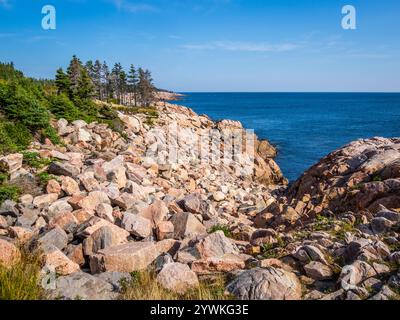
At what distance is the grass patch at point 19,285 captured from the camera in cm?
606

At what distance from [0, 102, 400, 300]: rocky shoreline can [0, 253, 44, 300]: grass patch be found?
0.43 metres

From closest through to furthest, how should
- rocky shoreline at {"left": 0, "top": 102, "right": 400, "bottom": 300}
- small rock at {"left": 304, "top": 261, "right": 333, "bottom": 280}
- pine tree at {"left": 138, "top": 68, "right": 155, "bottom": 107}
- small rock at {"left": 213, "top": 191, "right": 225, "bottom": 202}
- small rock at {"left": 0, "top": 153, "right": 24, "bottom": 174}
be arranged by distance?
1. rocky shoreline at {"left": 0, "top": 102, "right": 400, "bottom": 300}
2. small rock at {"left": 304, "top": 261, "right": 333, "bottom": 280}
3. small rock at {"left": 0, "top": 153, "right": 24, "bottom": 174}
4. small rock at {"left": 213, "top": 191, "right": 225, "bottom": 202}
5. pine tree at {"left": 138, "top": 68, "right": 155, "bottom": 107}

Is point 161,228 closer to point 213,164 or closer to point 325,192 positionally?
point 325,192

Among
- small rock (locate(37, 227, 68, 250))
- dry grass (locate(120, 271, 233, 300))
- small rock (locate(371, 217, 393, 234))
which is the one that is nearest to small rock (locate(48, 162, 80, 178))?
small rock (locate(37, 227, 68, 250))

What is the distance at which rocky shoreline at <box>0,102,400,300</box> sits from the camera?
7535 millimetres

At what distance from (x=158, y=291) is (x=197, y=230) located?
5.71 meters

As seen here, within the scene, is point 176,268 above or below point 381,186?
below

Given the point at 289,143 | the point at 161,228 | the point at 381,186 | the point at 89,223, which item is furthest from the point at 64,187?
the point at 289,143

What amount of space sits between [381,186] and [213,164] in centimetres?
2313

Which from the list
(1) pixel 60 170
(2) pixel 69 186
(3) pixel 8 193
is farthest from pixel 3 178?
(2) pixel 69 186

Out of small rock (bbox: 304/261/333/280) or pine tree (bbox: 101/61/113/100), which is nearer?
small rock (bbox: 304/261/333/280)

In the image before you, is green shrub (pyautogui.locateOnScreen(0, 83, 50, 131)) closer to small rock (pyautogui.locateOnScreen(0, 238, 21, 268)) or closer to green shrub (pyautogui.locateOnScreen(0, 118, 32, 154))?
green shrub (pyautogui.locateOnScreen(0, 118, 32, 154))

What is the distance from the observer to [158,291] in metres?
7.03

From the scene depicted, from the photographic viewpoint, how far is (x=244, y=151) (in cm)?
4625
